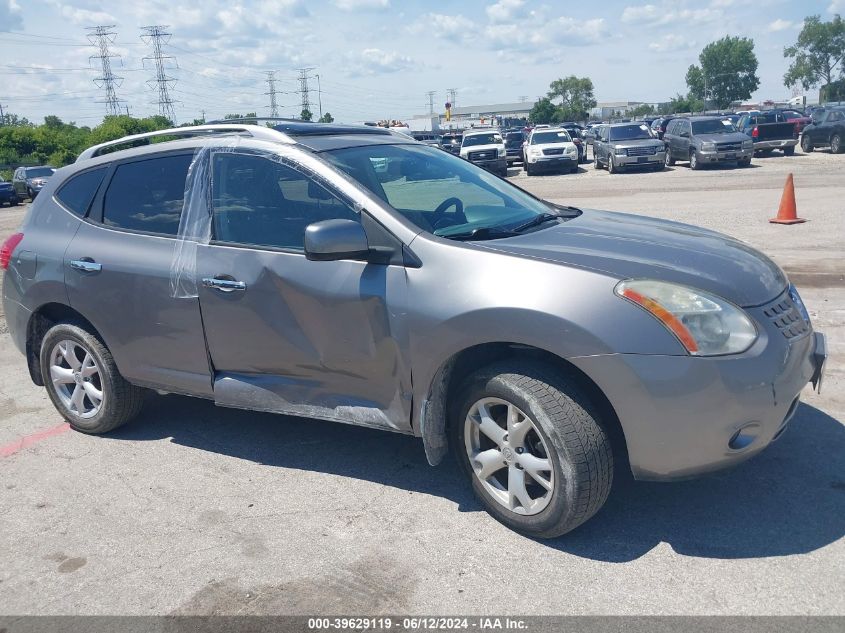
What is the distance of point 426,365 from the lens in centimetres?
374

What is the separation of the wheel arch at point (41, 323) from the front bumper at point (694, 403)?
3.43 m

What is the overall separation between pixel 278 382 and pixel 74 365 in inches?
68.3

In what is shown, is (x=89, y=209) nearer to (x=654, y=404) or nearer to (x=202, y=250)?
(x=202, y=250)

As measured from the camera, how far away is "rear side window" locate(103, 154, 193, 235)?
4.66 m

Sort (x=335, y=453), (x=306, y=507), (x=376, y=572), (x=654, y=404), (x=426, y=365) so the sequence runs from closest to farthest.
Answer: (x=654, y=404)
(x=376, y=572)
(x=426, y=365)
(x=306, y=507)
(x=335, y=453)

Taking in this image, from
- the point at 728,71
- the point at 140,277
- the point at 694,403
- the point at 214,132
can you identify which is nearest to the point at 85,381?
the point at 140,277

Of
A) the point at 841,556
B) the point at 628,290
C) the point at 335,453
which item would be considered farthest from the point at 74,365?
the point at 841,556

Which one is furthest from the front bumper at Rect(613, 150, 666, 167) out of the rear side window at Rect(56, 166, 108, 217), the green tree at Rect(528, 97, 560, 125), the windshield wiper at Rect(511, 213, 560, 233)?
the green tree at Rect(528, 97, 560, 125)

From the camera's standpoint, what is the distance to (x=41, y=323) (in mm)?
5336

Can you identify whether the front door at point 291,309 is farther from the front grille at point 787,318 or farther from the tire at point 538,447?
the front grille at point 787,318

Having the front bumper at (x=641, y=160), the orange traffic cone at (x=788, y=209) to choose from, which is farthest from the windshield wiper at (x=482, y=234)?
the front bumper at (x=641, y=160)

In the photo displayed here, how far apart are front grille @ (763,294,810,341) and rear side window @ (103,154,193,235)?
3184 mm

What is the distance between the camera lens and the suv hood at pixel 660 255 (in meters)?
3.48

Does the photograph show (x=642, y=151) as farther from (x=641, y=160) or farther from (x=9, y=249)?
(x=9, y=249)
